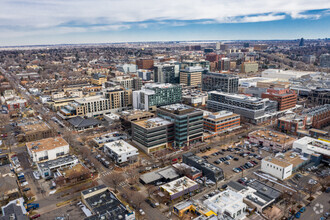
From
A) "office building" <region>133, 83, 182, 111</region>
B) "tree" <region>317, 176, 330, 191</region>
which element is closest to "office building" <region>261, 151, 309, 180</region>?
"tree" <region>317, 176, 330, 191</region>

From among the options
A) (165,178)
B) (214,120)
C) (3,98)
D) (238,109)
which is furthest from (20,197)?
(3,98)

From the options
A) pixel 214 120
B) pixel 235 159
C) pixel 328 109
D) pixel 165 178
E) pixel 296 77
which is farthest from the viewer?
pixel 296 77

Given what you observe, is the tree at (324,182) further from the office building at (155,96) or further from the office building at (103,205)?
the office building at (155,96)

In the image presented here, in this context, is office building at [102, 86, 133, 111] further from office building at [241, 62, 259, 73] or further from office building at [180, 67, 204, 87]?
office building at [241, 62, 259, 73]

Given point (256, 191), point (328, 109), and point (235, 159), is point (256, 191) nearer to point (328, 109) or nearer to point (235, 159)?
point (235, 159)

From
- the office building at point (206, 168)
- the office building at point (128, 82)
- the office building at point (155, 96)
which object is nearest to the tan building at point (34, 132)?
the office building at point (155, 96)
